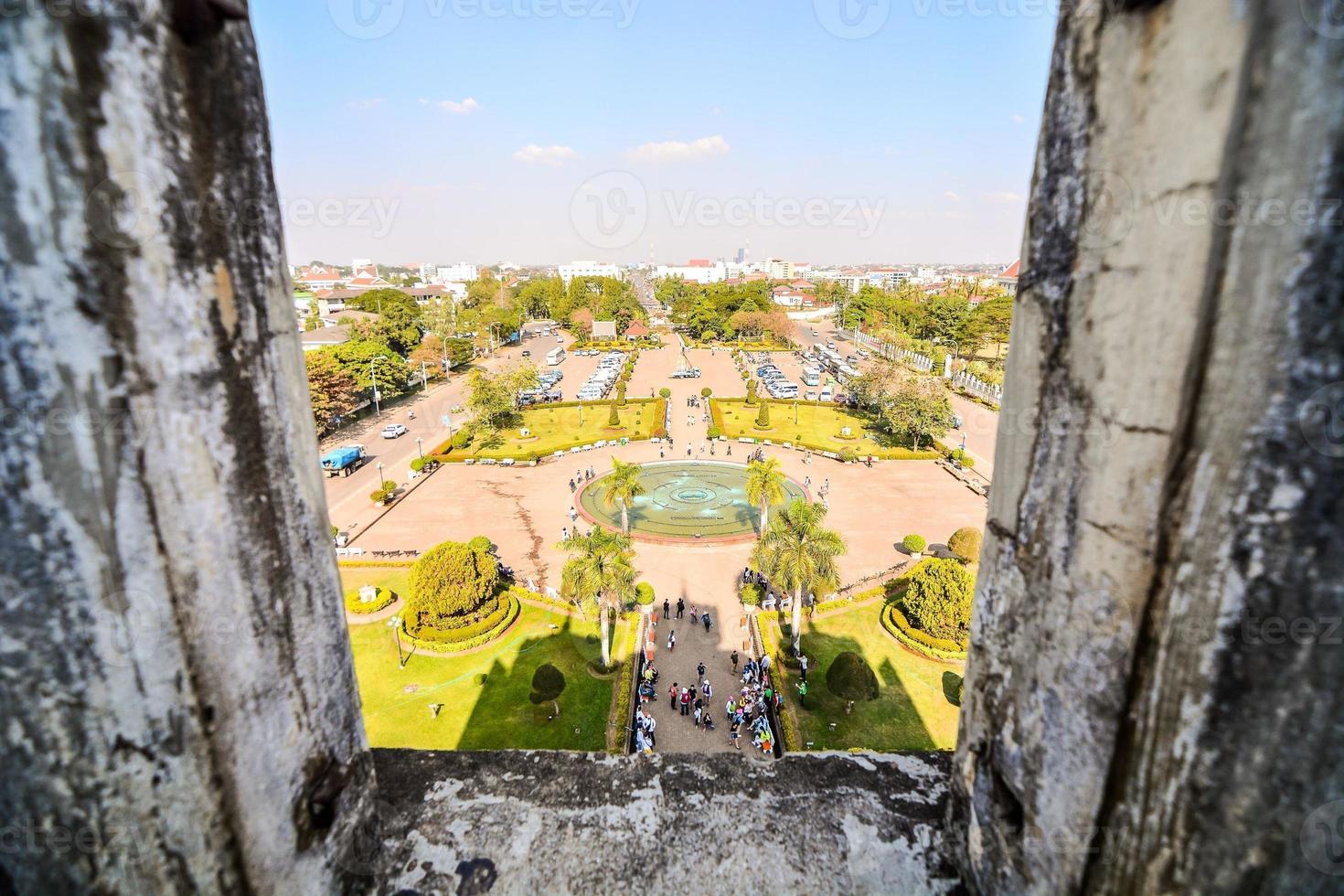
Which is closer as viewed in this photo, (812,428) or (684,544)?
(684,544)

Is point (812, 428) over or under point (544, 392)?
under

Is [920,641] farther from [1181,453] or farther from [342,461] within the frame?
[342,461]

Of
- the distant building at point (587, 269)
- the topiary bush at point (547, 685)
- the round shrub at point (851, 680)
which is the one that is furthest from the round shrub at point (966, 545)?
the distant building at point (587, 269)

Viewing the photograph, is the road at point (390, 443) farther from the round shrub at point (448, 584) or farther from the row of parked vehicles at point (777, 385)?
the row of parked vehicles at point (777, 385)

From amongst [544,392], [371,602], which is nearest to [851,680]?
[371,602]

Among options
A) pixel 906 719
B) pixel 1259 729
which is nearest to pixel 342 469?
pixel 906 719
